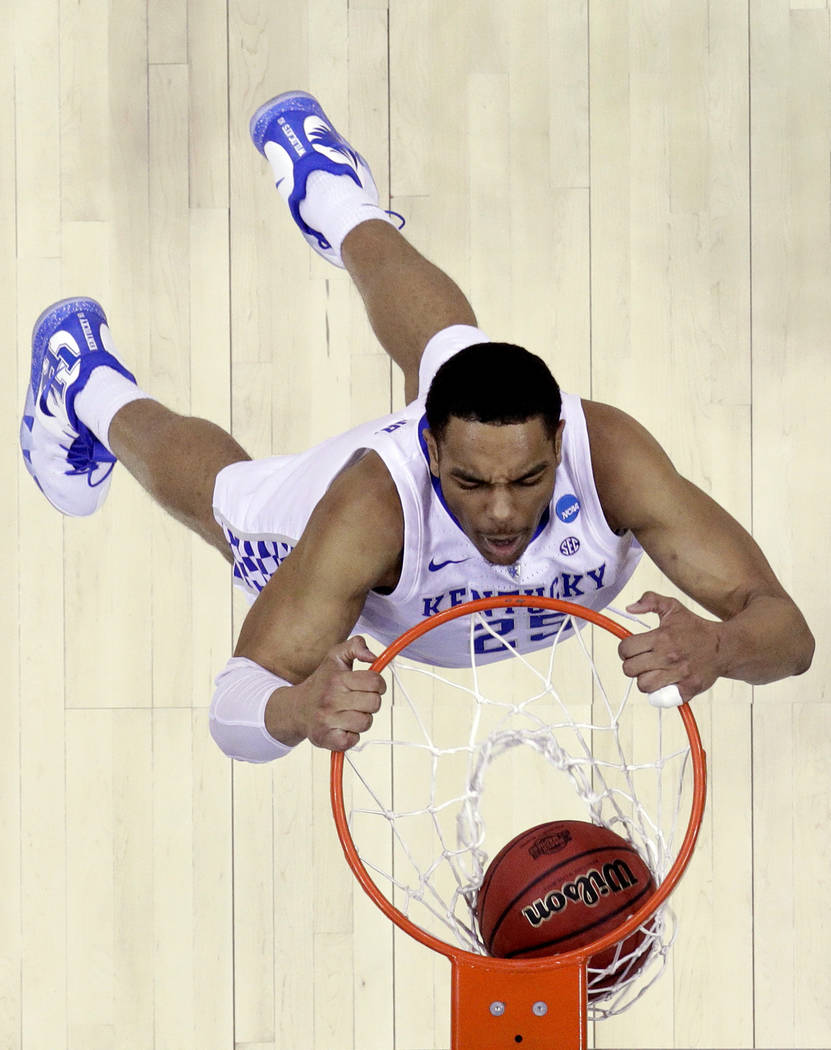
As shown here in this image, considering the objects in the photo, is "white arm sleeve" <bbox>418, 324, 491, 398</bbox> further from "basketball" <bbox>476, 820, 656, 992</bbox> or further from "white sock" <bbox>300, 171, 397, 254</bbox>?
"basketball" <bbox>476, 820, 656, 992</bbox>

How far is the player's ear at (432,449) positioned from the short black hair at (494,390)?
0.08 feet

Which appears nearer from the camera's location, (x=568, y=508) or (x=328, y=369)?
(x=568, y=508)

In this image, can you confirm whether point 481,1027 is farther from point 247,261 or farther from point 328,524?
point 247,261

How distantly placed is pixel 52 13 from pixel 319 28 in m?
0.57

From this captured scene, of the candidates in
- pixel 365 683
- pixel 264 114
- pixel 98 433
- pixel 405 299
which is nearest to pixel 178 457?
pixel 98 433

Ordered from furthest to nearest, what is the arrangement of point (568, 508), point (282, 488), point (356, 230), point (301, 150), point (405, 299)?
1. point (301, 150)
2. point (356, 230)
3. point (405, 299)
4. point (282, 488)
5. point (568, 508)

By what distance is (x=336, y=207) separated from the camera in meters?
2.21

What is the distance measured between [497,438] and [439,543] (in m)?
0.23

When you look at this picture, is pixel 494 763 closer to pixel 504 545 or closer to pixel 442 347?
pixel 442 347

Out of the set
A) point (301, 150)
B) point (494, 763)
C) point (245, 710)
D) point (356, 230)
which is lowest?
point (494, 763)

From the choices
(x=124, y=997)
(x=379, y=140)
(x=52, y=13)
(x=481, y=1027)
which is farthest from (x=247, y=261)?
(x=481, y=1027)

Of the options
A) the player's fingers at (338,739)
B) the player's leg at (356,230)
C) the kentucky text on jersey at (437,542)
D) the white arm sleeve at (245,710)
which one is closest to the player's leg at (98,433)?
the kentucky text on jersey at (437,542)

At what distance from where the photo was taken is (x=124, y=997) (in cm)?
250

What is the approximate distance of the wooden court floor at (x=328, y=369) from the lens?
2.51m
